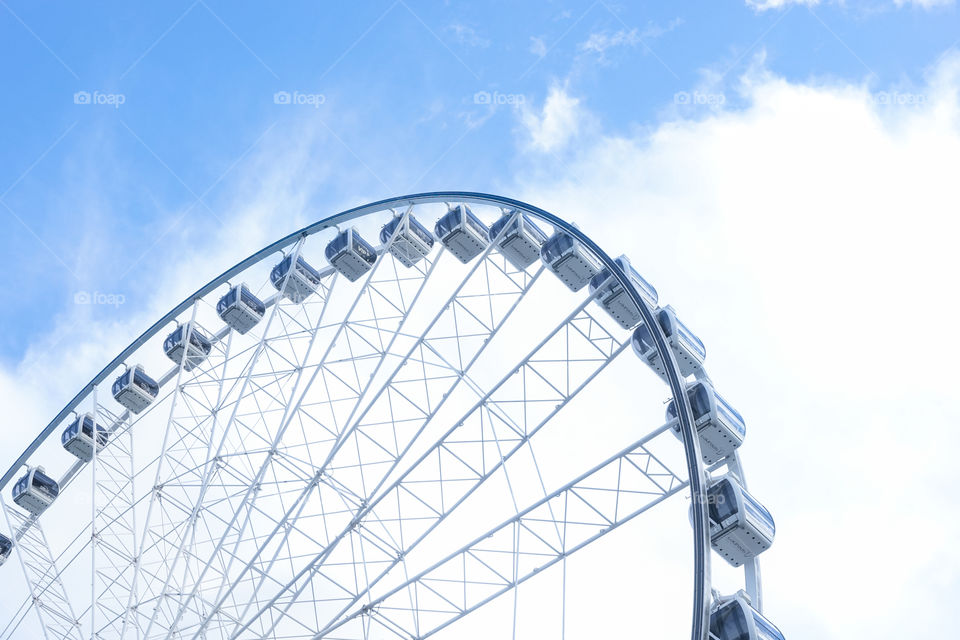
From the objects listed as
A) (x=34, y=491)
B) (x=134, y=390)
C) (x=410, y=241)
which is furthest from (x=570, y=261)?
(x=34, y=491)

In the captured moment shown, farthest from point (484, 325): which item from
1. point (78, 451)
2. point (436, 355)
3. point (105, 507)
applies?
point (78, 451)


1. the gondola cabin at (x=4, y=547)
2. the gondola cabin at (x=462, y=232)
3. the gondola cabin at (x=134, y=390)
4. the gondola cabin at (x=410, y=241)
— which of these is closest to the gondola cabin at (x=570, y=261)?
the gondola cabin at (x=462, y=232)

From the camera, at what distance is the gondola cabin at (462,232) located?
77.9ft

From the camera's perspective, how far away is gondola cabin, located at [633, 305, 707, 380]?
712 inches

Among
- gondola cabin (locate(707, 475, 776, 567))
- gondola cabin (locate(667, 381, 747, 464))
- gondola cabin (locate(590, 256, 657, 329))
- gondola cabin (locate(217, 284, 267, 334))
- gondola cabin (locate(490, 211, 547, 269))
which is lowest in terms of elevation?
gondola cabin (locate(707, 475, 776, 567))

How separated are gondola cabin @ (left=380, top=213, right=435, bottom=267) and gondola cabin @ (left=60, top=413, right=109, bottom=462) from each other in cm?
988

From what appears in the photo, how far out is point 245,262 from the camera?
25438mm

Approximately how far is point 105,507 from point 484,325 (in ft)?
35.0

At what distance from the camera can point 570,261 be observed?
69.8ft

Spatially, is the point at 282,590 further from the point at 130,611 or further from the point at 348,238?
the point at 348,238

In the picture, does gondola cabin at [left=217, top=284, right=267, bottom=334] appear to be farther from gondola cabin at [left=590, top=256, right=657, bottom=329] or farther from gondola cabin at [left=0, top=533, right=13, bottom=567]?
gondola cabin at [left=590, top=256, right=657, bottom=329]

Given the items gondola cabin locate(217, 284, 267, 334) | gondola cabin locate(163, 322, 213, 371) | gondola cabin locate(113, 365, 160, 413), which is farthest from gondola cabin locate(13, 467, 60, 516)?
gondola cabin locate(217, 284, 267, 334)

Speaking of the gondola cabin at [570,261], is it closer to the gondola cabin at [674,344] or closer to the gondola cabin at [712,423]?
the gondola cabin at [674,344]

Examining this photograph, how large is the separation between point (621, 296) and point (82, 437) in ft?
A: 51.8
